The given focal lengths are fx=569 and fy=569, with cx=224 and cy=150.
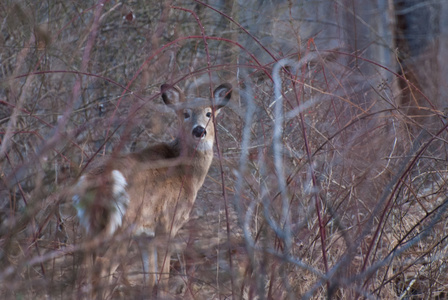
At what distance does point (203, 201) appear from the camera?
19.1ft

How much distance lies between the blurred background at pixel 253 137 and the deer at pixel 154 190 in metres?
0.19

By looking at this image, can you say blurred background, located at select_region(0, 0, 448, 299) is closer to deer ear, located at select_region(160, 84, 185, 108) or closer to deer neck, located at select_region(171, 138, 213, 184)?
deer neck, located at select_region(171, 138, 213, 184)

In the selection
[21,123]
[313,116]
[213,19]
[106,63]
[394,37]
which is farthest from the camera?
[394,37]

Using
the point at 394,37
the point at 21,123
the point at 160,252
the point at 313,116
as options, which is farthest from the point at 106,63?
the point at 394,37

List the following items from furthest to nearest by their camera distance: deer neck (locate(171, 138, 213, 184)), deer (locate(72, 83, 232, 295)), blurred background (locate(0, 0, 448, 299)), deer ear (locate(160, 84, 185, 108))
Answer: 1. deer ear (locate(160, 84, 185, 108))
2. deer neck (locate(171, 138, 213, 184))
3. deer (locate(72, 83, 232, 295))
4. blurred background (locate(0, 0, 448, 299))

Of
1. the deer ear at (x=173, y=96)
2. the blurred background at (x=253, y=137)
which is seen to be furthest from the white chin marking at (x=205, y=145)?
the deer ear at (x=173, y=96)

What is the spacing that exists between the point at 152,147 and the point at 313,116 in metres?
1.85

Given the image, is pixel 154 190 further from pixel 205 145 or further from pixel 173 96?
pixel 173 96

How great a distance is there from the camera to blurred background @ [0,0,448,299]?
89.2 inches

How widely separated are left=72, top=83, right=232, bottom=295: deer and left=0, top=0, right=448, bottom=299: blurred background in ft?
0.63

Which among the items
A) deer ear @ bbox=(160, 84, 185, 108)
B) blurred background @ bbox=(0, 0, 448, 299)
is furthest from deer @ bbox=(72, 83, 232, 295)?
blurred background @ bbox=(0, 0, 448, 299)

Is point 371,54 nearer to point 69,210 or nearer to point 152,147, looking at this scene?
point 152,147

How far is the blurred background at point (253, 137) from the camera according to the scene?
2.27 m

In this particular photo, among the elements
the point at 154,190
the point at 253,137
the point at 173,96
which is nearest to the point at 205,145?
the point at 173,96
